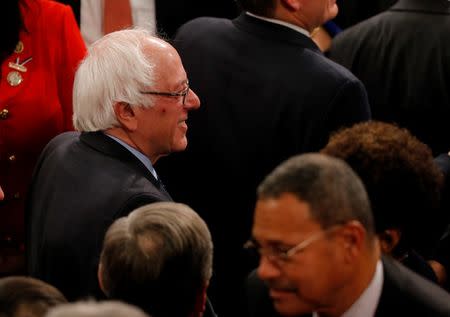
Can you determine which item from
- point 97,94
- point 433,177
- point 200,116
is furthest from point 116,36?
point 433,177

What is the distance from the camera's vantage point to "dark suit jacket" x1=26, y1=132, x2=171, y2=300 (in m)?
3.07

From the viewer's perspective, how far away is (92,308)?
76.5 inches

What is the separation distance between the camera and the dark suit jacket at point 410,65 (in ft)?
14.3

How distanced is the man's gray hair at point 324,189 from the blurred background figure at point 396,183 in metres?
0.26

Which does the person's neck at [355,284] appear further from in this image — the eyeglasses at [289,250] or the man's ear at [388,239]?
the man's ear at [388,239]

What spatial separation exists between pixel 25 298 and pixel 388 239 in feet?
3.38

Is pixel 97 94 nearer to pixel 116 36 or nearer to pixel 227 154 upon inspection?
pixel 116 36

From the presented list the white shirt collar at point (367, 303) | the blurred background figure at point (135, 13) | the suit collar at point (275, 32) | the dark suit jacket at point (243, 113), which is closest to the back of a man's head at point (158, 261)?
the white shirt collar at point (367, 303)

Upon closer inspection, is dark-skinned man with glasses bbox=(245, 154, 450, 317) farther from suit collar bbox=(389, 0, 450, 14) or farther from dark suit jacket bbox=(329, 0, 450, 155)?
suit collar bbox=(389, 0, 450, 14)

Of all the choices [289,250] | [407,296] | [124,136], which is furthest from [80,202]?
[407,296]

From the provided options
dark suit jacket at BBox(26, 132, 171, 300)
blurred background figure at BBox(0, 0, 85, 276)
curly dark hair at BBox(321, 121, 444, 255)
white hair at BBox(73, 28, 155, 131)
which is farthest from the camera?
blurred background figure at BBox(0, 0, 85, 276)

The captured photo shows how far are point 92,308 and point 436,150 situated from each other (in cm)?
274

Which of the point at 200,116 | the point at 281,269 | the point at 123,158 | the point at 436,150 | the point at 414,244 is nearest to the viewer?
the point at 281,269

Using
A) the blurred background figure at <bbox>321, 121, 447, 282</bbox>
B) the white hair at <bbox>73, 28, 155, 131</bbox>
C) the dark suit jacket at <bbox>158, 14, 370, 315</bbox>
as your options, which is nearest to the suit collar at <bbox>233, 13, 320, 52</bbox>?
the dark suit jacket at <bbox>158, 14, 370, 315</bbox>
